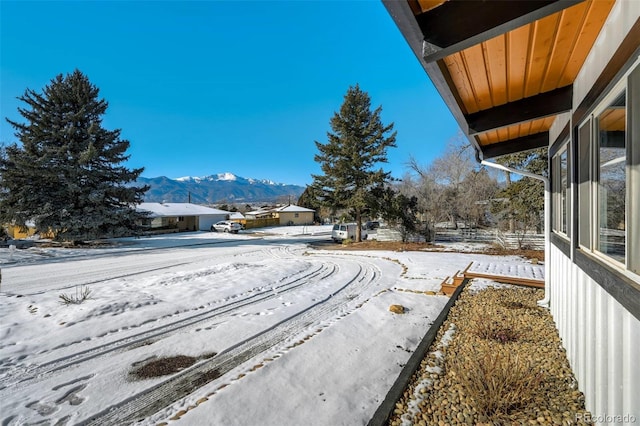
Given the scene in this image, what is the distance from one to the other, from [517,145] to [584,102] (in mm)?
3343

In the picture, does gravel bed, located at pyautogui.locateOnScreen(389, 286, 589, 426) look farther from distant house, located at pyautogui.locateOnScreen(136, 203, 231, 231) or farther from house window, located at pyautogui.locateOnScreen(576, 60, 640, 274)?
distant house, located at pyautogui.locateOnScreen(136, 203, 231, 231)

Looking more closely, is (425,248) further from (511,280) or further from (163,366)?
(163,366)

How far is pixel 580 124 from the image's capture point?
282cm

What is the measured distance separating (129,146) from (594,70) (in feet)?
73.9

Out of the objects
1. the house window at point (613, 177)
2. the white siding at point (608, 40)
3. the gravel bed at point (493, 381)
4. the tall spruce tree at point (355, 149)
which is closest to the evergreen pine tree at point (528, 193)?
the tall spruce tree at point (355, 149)

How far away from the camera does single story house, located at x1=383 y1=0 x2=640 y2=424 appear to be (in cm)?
166

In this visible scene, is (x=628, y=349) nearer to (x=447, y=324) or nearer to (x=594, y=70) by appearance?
(x=594, y=70)

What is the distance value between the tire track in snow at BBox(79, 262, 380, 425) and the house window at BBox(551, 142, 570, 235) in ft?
12.8

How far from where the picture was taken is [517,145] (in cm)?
563

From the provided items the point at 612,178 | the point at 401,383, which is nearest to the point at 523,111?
the point at 612,178

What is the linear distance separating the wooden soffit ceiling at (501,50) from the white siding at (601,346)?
5.77 feet

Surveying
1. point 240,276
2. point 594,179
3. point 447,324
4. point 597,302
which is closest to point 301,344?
point 447,324

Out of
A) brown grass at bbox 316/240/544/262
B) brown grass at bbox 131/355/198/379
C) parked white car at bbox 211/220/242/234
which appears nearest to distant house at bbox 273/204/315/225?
parked white car at bbox 211/220/242/234

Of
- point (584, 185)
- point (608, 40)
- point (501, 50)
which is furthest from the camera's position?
point (584, 185)
